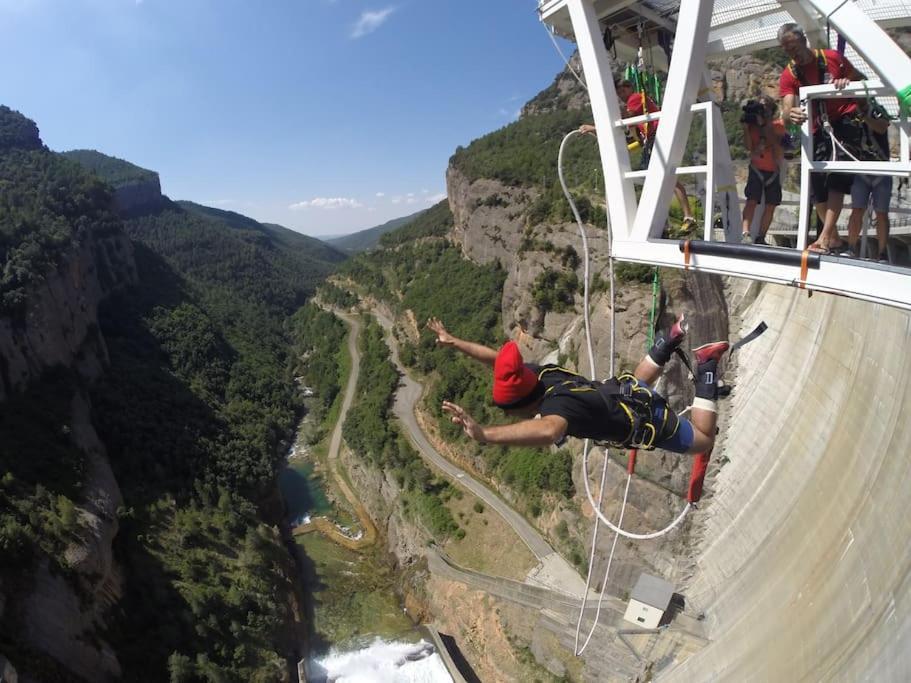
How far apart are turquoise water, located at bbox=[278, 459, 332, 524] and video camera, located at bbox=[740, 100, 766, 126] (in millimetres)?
43613

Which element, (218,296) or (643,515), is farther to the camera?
(218,296)

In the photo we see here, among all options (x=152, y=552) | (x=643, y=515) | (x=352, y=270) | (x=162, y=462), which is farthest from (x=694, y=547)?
(x=352, y=270)

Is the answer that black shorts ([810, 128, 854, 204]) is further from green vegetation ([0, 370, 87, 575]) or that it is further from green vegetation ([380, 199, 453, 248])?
green vegetation ([380, 199, 453, 248])

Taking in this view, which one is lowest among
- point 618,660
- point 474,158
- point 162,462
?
point 618,660

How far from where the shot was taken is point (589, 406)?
5.53 metres

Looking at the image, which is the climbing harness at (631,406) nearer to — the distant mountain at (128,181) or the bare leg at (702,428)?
the bare leg at (702,428)

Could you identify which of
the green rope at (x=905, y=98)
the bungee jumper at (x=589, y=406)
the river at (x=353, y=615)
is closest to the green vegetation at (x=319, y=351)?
the river at (x=353, y=615)

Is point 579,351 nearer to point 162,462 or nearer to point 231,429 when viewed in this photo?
point 162,462

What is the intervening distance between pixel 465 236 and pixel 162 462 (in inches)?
1556

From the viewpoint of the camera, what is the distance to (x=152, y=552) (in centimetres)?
2959

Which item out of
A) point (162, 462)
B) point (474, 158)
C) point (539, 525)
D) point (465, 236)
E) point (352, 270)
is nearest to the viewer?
point (539, 525)

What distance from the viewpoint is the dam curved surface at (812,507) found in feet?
39.1

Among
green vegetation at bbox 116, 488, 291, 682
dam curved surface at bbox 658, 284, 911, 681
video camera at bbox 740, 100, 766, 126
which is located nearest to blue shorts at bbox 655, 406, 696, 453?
video camera at bbox 740, 100, 766, 126

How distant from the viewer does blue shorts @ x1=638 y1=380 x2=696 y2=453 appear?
243 inches
